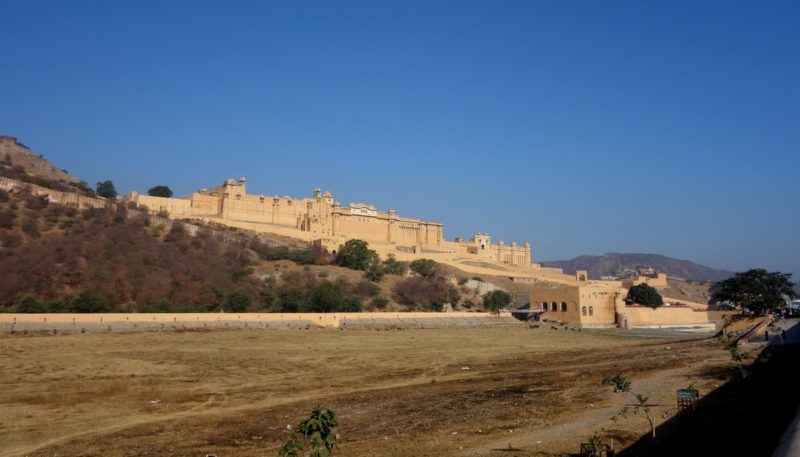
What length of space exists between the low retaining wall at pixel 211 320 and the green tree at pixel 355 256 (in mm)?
14892

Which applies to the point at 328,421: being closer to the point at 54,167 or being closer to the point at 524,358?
the point at 524,358

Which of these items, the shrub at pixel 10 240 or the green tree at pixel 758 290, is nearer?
the green tree at pixel 758 290

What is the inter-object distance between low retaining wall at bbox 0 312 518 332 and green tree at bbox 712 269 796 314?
15.7 m

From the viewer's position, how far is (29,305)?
117 feet

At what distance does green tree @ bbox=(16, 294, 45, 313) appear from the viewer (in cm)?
3542

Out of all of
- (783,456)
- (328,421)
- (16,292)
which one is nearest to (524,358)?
(328,421)

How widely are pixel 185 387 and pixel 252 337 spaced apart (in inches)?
588

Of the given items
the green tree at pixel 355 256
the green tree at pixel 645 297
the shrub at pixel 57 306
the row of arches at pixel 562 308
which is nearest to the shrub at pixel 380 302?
the green tree at pixel 355 256

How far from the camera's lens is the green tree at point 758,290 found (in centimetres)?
3962

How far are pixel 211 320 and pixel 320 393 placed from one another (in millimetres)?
22199

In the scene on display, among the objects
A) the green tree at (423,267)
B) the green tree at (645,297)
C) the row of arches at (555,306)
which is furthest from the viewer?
the green tree at (423,267)

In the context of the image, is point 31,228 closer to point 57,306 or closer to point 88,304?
point 57,306

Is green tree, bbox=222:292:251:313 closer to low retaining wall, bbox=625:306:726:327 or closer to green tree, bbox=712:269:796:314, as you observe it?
low retaining wall, bbox=625:306:726:327

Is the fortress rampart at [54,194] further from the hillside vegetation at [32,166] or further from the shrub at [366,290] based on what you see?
the shrub at [366,290]
